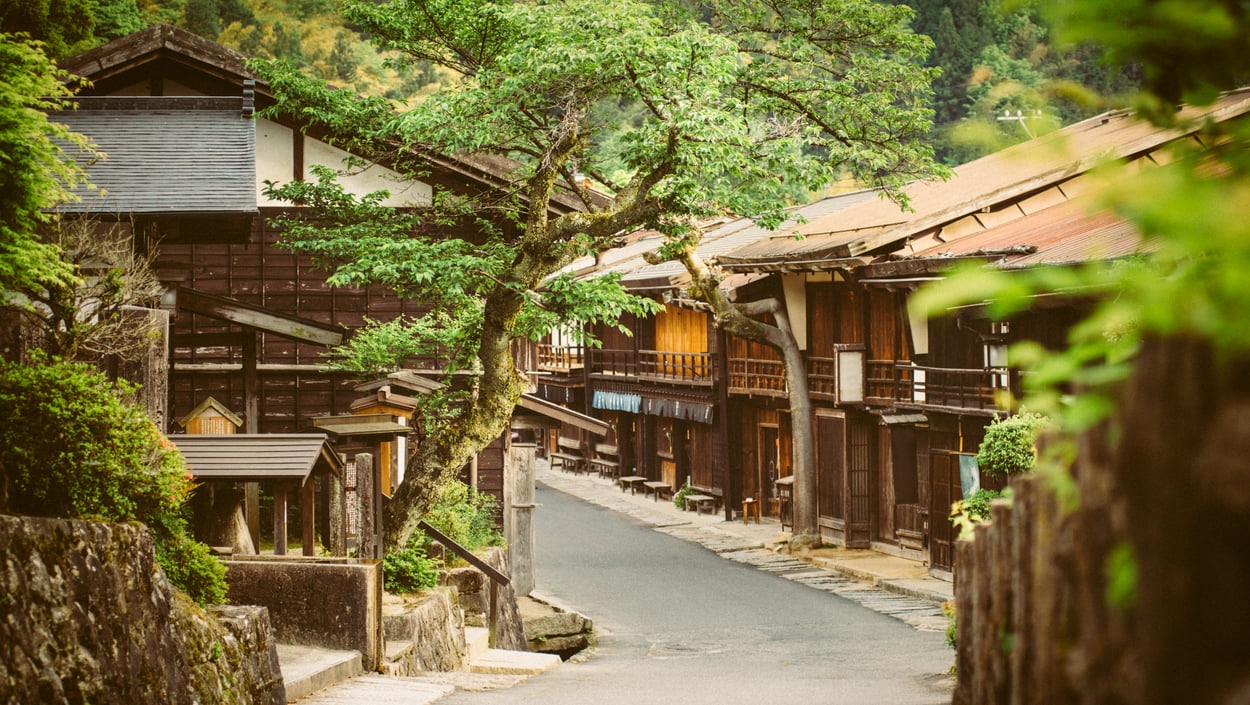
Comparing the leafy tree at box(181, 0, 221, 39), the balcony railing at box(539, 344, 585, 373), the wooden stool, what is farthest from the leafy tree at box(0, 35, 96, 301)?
the balcony railing at box(539, 344, 585, 373)

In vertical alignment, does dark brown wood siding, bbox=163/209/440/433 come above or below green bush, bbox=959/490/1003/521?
above

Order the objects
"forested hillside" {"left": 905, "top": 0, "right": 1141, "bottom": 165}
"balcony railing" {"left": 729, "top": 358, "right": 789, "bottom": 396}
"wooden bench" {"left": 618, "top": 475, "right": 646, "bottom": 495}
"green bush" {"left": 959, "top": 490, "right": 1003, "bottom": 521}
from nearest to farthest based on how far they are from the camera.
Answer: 1. "green bush" {"left": 959, "top": 490, "right": 1003, "bottom": 521}
2. "balcony railing" {"left": 729, "top": 358, "right": 789, "bottom": 396}
3. "wooden bench" {"left": 618, "top": 475, "right": 646, "bottom": 495}
4. "forested hillside" {"left": 905, "top": 0, "right": 1141, "bottom": 165}

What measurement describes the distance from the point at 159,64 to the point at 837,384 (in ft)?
49.1

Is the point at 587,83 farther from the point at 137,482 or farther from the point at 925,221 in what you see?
the point at 925,221

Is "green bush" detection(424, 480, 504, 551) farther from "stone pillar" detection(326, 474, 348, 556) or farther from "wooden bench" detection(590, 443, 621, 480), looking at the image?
"wooden bench" detection(590, 443, 621, 480)

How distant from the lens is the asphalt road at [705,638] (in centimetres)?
1251

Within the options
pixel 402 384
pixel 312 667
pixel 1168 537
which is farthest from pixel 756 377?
pixel 1168 537

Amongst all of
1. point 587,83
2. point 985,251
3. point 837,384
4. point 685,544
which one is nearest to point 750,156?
point 587,83

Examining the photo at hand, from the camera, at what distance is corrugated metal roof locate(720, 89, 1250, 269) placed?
21.9m

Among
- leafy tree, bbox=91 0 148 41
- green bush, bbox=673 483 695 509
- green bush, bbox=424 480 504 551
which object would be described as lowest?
green bush, bbox=673 483 695 509

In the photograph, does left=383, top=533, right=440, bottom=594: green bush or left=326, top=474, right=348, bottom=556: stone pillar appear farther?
left=383, top=533, right=440, bottom=594: green bush

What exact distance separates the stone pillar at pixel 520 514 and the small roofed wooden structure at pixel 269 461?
7.42 metres

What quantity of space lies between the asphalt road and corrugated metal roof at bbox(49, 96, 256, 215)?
314 inches

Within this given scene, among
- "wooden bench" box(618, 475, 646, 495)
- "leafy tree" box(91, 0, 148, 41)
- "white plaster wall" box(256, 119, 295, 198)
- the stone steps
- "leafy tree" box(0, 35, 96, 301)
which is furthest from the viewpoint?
"wooden bench" box(618, 475, 646, 495)
